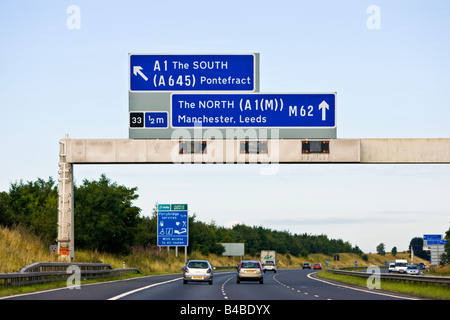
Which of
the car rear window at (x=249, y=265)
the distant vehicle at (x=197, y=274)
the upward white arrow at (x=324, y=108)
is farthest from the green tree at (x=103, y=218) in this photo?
the upward white arrow at (x=324, y=108)

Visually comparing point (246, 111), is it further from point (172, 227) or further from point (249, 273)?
point (172, 227)

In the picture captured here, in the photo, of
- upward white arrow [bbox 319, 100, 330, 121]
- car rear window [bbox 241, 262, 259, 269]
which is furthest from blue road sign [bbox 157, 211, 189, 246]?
upward white arrow [bbox 319, 100, 330, 121]

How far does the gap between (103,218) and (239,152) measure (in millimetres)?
29639

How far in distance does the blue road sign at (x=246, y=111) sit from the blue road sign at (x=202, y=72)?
1.39ft

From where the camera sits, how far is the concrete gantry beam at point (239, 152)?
1412 inches

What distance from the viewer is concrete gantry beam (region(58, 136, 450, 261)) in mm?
35875

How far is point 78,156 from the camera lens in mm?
37250

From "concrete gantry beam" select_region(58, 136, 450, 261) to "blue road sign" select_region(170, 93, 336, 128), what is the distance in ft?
3.23

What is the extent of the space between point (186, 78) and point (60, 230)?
1023cm

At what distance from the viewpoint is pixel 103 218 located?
2482 inches

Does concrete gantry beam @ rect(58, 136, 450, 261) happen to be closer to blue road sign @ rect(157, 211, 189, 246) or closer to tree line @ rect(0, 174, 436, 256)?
tree line @ rect(0, 174, 436, 256)

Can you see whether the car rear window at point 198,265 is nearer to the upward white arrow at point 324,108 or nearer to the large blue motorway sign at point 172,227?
the upward white arrow at point 324,108
